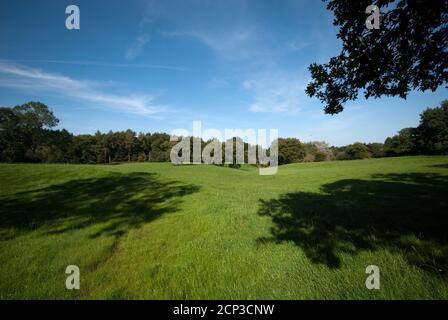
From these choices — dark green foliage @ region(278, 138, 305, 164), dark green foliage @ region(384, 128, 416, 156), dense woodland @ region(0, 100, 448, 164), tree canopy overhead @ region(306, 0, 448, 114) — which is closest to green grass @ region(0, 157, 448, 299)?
tree canopy overhead @ region(306, 0, 448, 114)

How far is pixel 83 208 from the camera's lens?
→ 9969mm

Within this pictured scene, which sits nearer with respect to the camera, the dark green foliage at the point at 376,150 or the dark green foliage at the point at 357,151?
the dark green foliage at the point at 376,150

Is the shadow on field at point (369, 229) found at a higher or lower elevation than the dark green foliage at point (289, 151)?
lower

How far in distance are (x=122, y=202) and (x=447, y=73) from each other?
13759mm

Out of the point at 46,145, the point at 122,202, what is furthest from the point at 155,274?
the point at 46,145

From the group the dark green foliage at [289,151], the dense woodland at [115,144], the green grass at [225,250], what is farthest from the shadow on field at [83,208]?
the dark green foliage at [289,151]

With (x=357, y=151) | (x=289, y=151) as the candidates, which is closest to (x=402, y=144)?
(x=357, y=151)

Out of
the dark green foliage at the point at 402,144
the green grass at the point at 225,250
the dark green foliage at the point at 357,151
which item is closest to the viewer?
the green grass at the point at 225,250

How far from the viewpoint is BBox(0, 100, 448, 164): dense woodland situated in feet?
225

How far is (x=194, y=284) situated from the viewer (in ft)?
14.1

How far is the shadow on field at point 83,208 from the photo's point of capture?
7.74 meters

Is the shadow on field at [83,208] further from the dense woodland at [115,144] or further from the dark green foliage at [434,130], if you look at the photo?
the dark green foliage at [434,130]

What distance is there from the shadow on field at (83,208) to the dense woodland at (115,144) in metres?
62.3

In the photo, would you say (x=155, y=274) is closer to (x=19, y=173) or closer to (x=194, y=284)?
(x=194, y=284)
